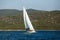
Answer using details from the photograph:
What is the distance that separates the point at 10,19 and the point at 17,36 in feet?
1.38

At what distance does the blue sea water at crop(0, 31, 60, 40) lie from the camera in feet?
23.9

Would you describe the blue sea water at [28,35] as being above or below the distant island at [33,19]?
below

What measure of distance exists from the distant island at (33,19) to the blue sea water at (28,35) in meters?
0.13

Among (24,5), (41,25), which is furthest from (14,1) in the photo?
(41,25)

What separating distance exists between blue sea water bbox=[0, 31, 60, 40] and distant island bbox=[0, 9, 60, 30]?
0.41 feet

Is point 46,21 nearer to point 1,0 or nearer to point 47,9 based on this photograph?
point 47,9

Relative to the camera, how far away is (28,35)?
742 cm

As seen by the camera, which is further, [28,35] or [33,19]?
[28,35]

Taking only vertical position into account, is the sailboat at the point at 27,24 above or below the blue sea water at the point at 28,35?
above

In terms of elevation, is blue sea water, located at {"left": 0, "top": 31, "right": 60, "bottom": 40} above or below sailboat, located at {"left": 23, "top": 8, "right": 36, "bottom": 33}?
below

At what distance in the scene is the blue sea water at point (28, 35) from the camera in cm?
730

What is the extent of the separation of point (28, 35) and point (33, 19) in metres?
0.35

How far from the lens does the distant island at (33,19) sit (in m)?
7.21

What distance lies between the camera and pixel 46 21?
7.23m
